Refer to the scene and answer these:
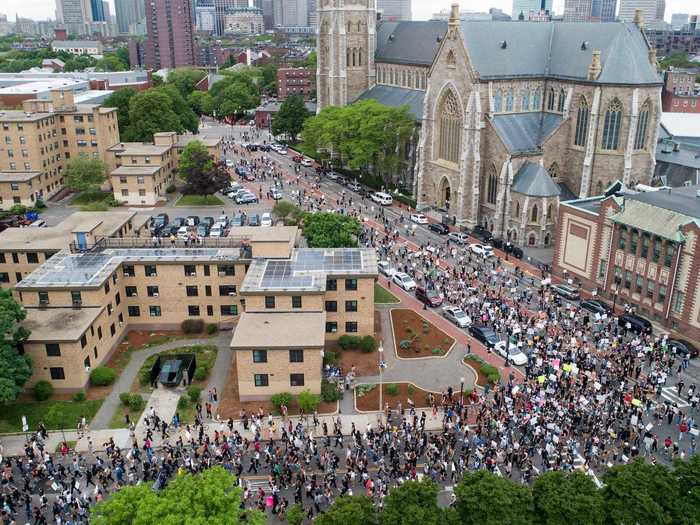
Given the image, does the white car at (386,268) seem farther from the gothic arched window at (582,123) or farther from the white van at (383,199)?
the gothic arched window at (582,123)

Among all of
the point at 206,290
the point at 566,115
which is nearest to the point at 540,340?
the point at 206,290

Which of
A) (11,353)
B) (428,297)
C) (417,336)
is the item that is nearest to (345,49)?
(428,297)

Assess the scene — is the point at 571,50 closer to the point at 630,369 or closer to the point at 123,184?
the point at 630,369

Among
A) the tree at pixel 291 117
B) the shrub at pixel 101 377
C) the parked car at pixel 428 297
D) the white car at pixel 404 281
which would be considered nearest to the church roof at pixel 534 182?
the white car at pixel 404 281

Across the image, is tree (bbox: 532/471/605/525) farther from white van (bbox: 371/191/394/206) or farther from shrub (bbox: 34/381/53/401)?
white van (bbox: 371/191/394/206)

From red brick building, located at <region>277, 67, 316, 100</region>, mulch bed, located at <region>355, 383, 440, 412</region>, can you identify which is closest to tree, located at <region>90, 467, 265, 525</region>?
mulch bed, located at <region>355, 383, 440, 412</region>

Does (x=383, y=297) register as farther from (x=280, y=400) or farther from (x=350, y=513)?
(x=350, y=513)
